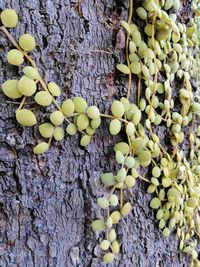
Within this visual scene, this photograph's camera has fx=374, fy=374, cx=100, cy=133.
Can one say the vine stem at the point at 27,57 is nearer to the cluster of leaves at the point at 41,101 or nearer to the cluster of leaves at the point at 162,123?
the cluster of leaves at the point at 41,101

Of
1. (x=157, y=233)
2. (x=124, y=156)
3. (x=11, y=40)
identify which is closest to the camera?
(x=11, y=40)

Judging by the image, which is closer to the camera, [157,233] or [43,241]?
[43,241]

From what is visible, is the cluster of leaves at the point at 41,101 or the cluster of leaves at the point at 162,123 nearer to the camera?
the cluster of leaves at the point at 41,101

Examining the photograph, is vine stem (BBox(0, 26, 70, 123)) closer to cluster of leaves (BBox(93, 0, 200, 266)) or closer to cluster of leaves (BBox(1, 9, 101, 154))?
cluster of leaves (BBox(1, 9, 101, 154))

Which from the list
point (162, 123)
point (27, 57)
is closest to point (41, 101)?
point (27, 57)

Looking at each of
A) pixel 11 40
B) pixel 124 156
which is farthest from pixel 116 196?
pixel 11 40

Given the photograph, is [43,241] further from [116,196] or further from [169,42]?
[169,42]

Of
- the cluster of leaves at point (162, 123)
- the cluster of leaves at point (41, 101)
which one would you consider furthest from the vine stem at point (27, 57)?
the cluster of leaves at point (162, 123)

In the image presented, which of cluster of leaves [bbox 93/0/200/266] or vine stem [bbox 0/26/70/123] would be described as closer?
vine stem [bbox 0/26/70/123]

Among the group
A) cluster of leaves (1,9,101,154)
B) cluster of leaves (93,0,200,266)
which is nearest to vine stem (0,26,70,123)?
cluster of leaves (1,9,101,154)
